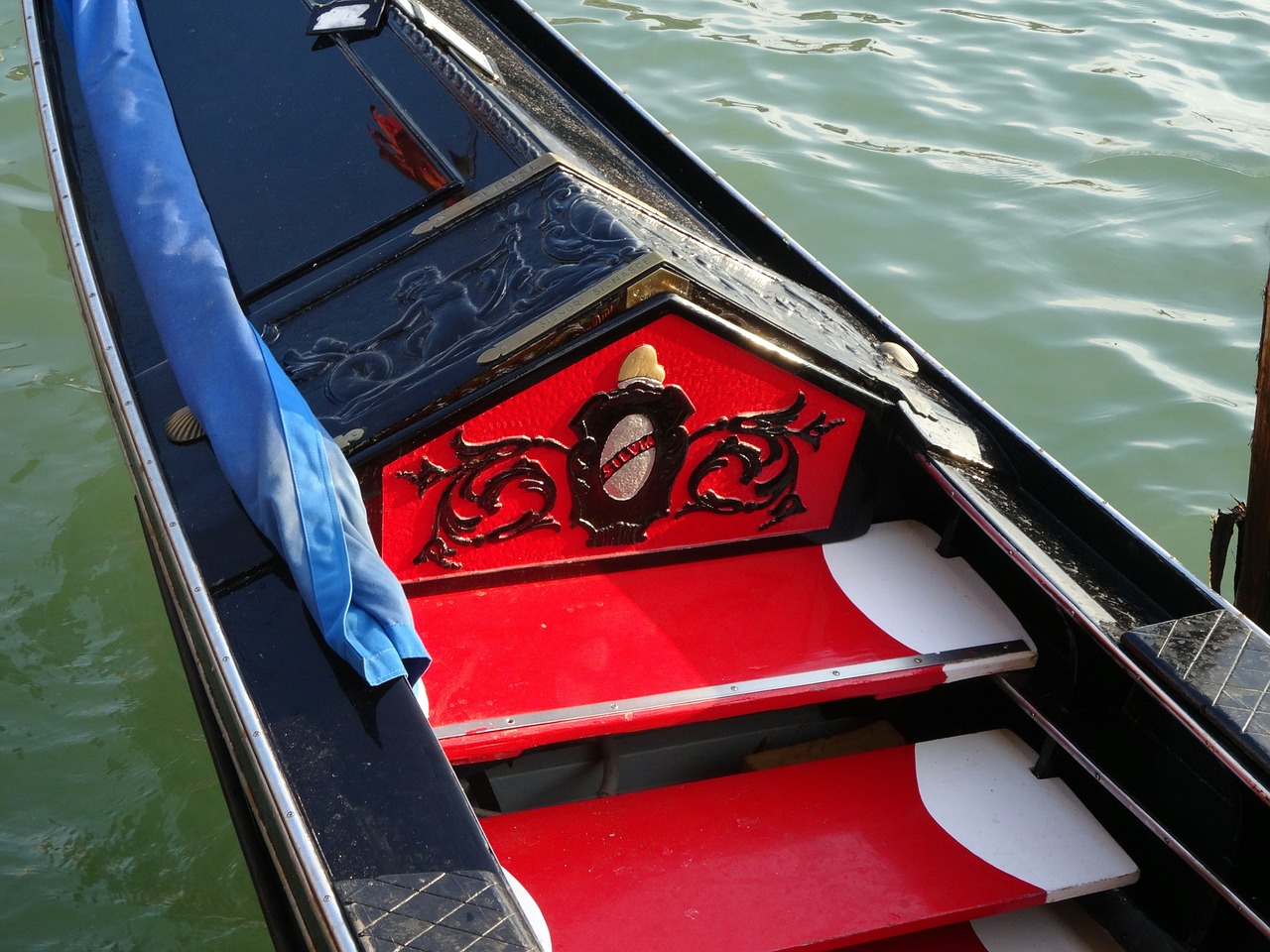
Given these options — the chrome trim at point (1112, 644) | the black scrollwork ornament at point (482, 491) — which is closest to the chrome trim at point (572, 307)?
the black scrollwork ornament at point (482, 491)

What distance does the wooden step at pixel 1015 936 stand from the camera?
2006mm

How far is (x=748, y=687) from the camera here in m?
1.96

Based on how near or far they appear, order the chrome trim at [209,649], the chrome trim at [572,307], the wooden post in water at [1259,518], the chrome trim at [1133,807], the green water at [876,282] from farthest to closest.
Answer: the green water at [876,282]
the wooden post in water at [1259,518]
the chrome trim at [572,307]
the chrome trim at [1133,807]
the chrome trim at [209,649]

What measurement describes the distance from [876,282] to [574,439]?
7.76 ft

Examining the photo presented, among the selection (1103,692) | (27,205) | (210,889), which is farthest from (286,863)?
(27,205)

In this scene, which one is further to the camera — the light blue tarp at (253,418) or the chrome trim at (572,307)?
the chrome trim at (572,307)

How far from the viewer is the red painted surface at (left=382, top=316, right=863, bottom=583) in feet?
6.29

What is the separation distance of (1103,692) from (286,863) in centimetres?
133

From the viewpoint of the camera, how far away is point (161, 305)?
2.05 meters

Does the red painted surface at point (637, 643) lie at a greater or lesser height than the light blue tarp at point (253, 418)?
lesser

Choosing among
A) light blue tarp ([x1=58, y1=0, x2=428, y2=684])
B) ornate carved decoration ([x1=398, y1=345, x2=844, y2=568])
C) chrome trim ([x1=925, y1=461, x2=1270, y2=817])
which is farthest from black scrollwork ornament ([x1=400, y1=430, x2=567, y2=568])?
chrome trim ([x1=925, y1=461, x2=1270, y2=817])

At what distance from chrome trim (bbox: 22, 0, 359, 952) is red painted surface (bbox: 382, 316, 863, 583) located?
328 millimetres

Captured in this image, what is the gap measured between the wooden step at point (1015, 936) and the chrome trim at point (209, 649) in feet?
3.37

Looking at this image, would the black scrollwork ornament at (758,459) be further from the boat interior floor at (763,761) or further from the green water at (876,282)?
the green water at (876,282)
